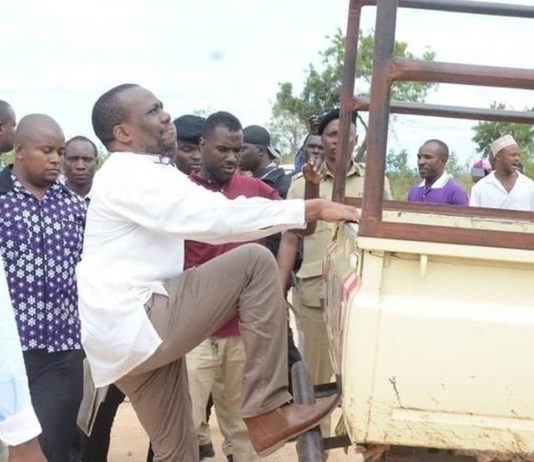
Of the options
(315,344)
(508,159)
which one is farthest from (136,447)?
(508,159)

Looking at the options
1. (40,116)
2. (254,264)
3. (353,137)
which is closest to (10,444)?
(254,264)

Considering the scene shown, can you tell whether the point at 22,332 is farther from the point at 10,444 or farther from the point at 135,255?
the point at 10,444

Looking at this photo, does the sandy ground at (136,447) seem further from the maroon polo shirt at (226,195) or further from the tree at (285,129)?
the tree at (285,129)

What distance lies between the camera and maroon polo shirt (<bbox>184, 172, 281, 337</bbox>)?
12.4 feet

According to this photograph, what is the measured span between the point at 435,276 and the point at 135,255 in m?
1.08

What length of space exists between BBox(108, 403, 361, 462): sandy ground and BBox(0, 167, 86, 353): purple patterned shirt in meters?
1.59

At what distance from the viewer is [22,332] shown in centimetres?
347

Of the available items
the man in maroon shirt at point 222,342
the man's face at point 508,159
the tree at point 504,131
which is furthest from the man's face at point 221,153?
the tree at point 504,131

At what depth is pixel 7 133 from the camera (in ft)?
13.7

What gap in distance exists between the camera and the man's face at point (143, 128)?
9.84 feet

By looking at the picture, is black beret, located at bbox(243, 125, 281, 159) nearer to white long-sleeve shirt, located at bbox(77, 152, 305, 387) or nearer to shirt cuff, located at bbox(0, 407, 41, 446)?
white long-sleeve shirt, located at bbox(77, 152, 305, 387)

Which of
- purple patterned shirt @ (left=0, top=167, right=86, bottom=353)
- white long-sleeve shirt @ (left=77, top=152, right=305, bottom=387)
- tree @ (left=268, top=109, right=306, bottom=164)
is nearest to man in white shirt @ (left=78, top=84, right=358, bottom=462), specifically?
white long-sleeve shirt @ (left=77, top=152, right=305, bottom=387)

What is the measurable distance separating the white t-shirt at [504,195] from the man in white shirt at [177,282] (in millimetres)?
3645

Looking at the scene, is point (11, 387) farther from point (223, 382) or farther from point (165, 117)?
point (223, 382)
